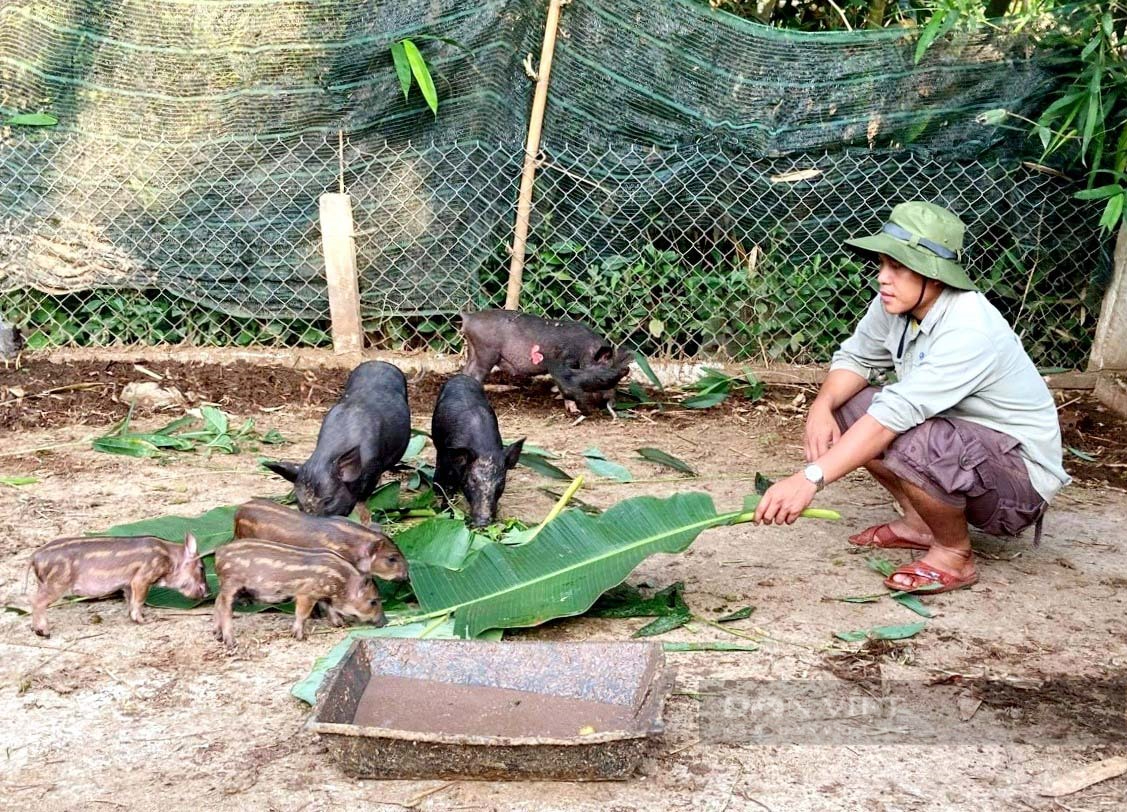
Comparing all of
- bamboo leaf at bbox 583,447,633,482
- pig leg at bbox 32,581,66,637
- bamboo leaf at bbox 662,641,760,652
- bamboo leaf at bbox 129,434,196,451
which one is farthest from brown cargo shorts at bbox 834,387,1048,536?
bamboo leaf at bbox 129,434,196,451

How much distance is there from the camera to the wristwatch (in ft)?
14.7

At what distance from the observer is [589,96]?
837 centimetres

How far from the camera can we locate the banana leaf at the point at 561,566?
451cm

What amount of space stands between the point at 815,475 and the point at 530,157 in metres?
4.58

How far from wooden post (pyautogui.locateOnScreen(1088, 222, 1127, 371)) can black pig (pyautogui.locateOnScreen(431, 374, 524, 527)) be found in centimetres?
461

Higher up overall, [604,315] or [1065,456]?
[604,315]

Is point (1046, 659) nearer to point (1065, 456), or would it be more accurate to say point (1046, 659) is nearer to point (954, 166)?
point (1065, 456)

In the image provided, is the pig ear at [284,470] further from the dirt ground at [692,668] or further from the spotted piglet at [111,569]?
the spotted piglet at [111,569]

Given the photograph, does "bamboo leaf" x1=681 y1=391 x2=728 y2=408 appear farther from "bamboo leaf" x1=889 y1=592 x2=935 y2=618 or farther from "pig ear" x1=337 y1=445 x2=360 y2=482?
"bamboo leaf" x1=889 y1=592 x2=935 y2=618

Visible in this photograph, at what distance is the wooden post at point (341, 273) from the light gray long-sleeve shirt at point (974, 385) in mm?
4446

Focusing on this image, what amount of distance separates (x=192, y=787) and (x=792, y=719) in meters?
1.84

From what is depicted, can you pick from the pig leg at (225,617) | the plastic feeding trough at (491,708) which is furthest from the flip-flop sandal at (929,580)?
the pig leg at (225,617)

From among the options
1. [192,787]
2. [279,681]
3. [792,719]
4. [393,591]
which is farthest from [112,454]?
[792,719]

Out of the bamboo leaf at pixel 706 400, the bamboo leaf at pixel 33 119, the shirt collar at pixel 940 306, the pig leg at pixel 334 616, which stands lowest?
the bamboo leaf at pixel 706 400
